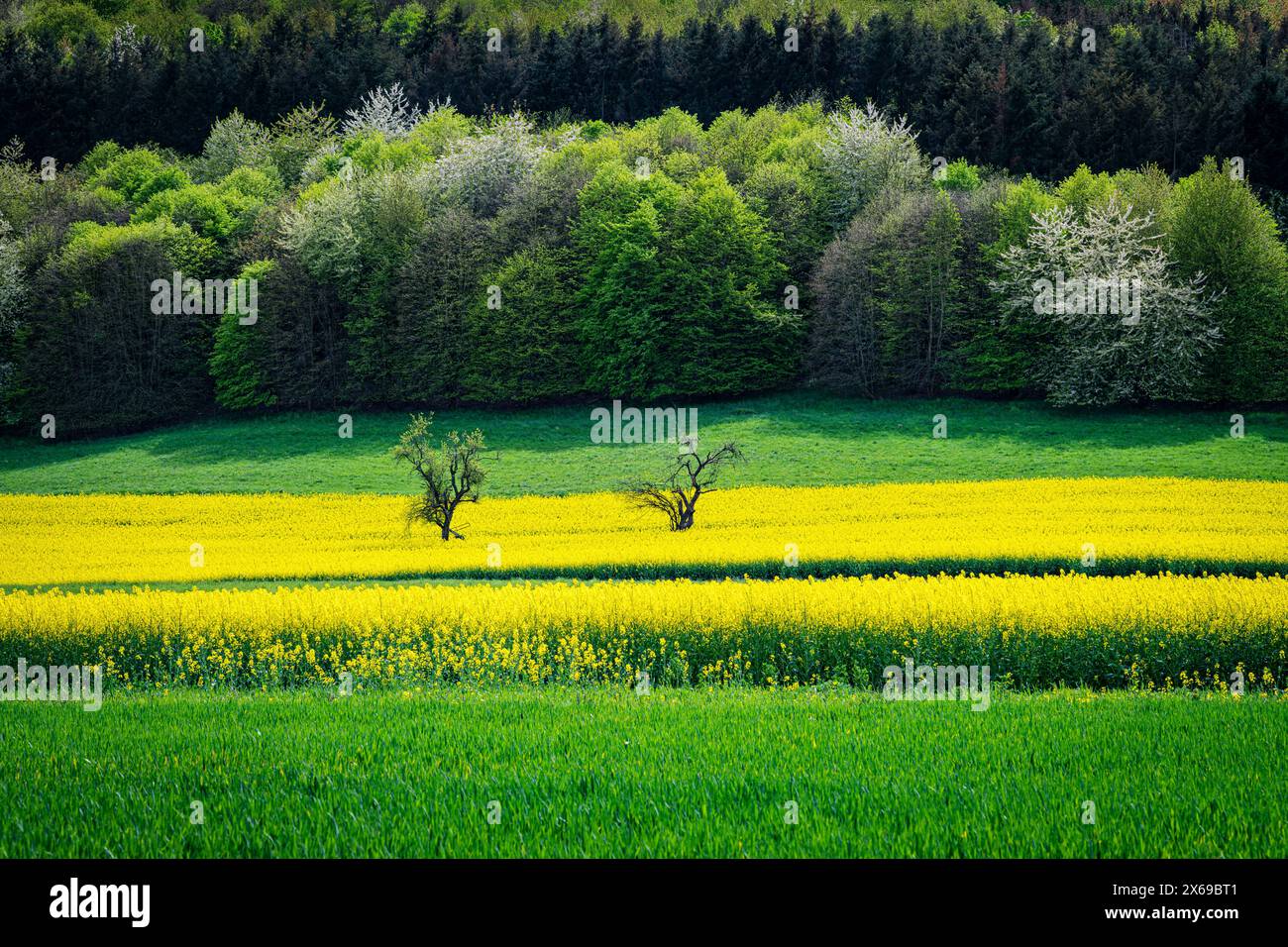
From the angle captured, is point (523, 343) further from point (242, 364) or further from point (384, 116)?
point (384, 116)

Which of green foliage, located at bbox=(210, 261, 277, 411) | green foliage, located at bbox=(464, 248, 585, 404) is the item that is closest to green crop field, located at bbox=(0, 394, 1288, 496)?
green foliage, located at bbox=(464, 248, 585, 404)

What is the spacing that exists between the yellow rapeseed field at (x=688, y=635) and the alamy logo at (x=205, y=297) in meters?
52.4

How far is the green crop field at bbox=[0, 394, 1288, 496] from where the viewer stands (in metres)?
48.0

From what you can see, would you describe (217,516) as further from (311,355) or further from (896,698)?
(896,698)

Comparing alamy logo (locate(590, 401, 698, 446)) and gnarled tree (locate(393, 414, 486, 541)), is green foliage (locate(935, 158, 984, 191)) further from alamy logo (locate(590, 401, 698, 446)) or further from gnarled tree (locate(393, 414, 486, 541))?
gnarled tree (locate(393, 414, 486, 541))

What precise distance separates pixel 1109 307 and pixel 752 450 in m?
22.4

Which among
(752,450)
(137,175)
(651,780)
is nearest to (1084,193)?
(752,450)

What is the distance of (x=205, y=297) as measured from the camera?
69250 mm

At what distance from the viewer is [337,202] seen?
2761 inches
